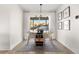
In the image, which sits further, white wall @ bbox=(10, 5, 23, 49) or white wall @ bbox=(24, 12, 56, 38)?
white wall @ bbox=(24, 12, 56, 38)

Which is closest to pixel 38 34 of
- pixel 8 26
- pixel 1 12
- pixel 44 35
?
pixel 44 35

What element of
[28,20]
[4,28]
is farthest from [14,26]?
[28,20]

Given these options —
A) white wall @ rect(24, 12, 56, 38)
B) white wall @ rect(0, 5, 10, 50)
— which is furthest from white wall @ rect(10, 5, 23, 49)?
white wall @ rect(24, 12, 56, 38)

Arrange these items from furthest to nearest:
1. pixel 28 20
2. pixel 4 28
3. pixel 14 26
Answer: pixel 28 20 → pixel 14 26 → pixel 4 28

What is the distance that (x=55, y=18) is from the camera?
8.13 metres

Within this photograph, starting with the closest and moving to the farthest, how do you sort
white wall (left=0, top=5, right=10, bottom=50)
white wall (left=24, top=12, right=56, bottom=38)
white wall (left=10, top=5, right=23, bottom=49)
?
white wall (left=0, top=5, right=10, bottom=50) → white wall (left=10, top=5, right=23, bottom=49) → white wall (left=24, top=12, right=56, bottom=38)

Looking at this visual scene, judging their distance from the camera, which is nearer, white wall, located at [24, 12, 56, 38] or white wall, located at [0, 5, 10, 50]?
white wall, located at [0, 5, 10, 50]

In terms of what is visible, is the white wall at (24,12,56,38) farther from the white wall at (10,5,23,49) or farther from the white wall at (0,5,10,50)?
the white wall at (0,5,10,50)

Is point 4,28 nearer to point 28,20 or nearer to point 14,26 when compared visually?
point 14,26

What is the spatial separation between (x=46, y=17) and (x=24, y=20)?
1.57 meters

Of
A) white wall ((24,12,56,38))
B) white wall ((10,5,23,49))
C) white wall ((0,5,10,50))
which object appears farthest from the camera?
white wall ((24,12,56,38))

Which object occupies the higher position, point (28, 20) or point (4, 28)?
point (28, 20)

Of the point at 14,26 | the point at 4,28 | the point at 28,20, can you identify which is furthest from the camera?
the point at 28,20
